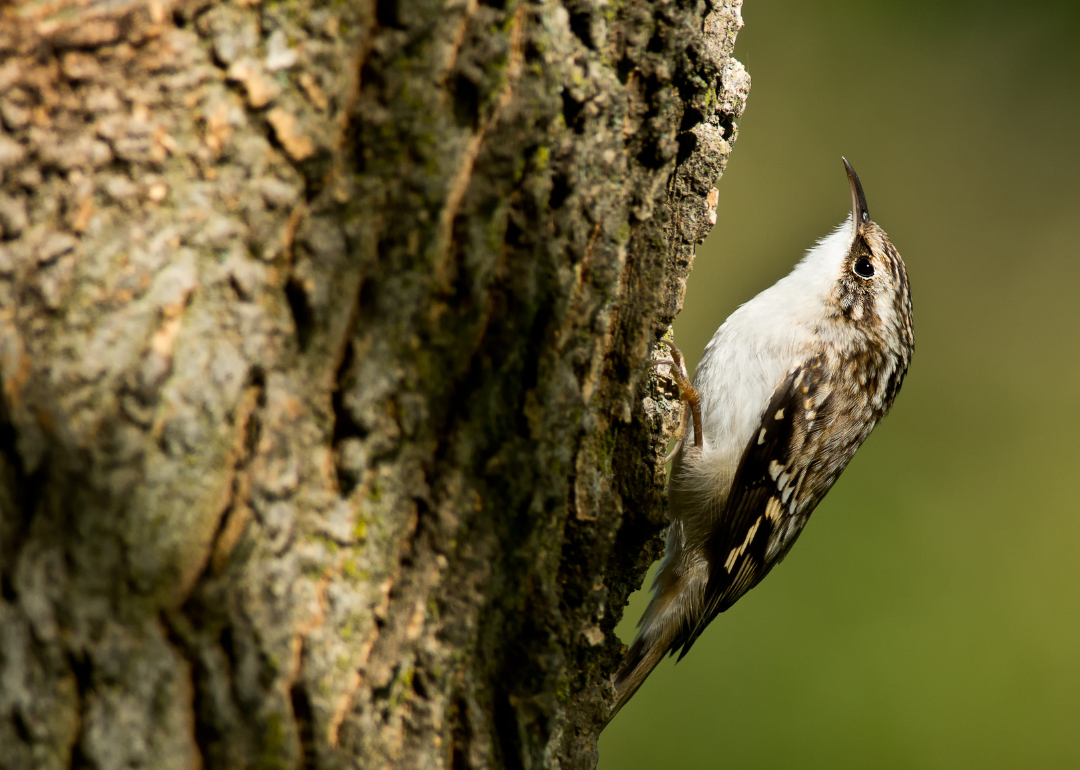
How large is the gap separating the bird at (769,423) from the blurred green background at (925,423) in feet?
4.71

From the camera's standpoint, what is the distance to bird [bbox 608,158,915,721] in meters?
2.69

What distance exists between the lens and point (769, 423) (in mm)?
2695

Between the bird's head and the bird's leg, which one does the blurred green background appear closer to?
the bird's head

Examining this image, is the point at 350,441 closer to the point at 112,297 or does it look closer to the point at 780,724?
the point at 112,297

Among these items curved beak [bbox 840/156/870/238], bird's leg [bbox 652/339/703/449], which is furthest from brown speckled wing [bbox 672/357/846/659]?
curved beak [bbox 840/156/870/238]

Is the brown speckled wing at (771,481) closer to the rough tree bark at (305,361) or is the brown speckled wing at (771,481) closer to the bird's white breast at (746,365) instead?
the bird's white breast at (746,365)

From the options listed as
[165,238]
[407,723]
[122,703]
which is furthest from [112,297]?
[407,723]

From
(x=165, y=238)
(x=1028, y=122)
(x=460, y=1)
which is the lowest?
(x=165, y=238)

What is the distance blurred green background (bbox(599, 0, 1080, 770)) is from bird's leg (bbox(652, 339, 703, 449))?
184cm

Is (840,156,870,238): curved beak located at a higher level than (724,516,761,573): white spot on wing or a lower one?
higher

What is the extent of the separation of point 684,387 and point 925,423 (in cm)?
305

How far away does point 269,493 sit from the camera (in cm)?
100

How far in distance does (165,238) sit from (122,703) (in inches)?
20.5

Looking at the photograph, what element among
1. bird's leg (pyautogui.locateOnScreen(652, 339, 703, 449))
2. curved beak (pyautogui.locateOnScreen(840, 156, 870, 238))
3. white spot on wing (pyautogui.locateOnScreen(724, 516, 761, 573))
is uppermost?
curved beak (pyautogui.locateOnScreen(840, 156, 870, 238))
